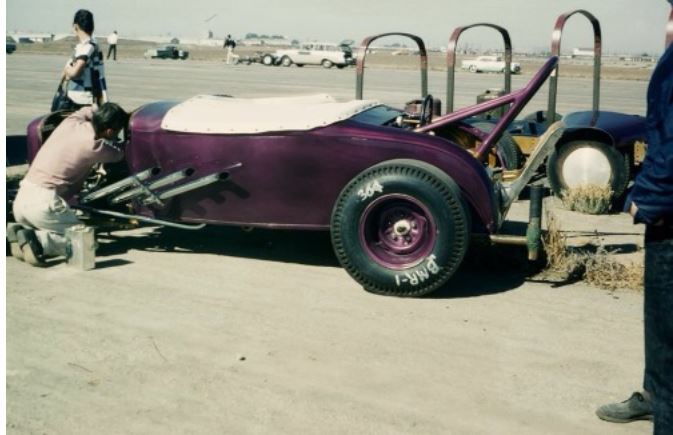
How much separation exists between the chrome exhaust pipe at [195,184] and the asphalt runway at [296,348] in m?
0.55

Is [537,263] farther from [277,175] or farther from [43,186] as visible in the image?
[43,186]

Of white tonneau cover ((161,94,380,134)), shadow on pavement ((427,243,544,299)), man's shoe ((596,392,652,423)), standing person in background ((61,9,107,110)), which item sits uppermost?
standing person in background ((61,9,107,110))

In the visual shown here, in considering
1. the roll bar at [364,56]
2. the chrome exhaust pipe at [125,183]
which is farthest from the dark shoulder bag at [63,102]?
the roll bar at [364,56]

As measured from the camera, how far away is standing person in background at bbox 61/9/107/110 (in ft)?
24.5

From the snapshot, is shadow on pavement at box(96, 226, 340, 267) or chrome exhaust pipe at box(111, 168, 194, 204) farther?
shadow on pavement at box(96, 226, 340, 267)

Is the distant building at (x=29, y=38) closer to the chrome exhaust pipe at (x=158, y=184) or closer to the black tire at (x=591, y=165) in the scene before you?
the black tire at (x=591, y=165)

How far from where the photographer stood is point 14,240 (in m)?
6.05

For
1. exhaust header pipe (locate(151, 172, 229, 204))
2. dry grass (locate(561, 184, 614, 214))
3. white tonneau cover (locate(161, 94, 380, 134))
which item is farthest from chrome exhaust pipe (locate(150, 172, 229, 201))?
dry grass (locate(561, 184, 614, 214))

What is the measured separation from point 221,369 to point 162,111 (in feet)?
8.76

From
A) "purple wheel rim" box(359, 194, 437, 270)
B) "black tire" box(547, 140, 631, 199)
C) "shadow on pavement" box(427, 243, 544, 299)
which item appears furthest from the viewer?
"black tire" box(547, 140, 631, 199)

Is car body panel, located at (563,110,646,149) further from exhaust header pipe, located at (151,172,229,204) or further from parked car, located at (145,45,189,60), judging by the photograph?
parked car, located at (145,45,189,60)

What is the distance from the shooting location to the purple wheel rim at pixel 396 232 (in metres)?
5.42

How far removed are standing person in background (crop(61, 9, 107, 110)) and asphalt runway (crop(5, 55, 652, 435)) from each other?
1.77m

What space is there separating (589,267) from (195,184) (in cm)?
294
